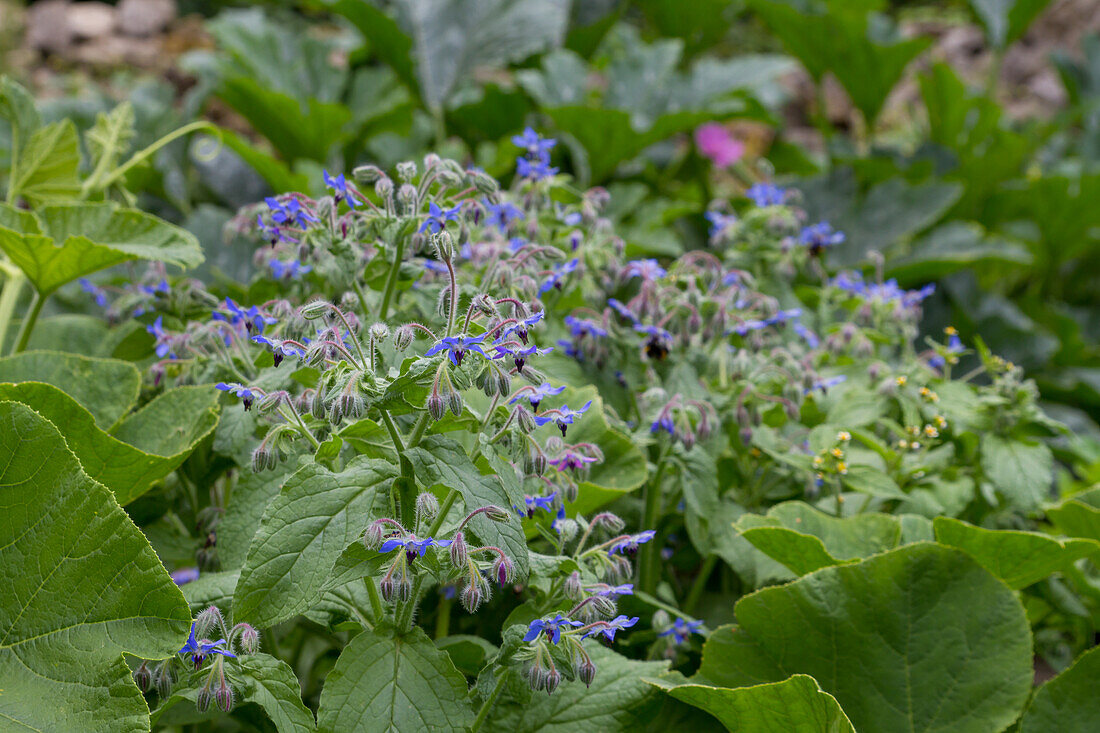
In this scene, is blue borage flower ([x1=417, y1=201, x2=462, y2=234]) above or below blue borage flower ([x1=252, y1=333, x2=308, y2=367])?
above

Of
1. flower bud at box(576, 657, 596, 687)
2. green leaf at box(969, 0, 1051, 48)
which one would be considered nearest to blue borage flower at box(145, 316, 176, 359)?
flower bud at box(576, 657, 596, 687)

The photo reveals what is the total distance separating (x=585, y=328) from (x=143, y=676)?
33.5 inches

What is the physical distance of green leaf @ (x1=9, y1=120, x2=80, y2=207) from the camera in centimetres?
184

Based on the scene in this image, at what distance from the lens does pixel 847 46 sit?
11.1ft

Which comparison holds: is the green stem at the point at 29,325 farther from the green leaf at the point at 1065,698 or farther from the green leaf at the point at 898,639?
the green leaf at the point at 1065,698

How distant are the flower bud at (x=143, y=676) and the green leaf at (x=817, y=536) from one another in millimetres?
851

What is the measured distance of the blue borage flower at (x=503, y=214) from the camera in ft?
5.63

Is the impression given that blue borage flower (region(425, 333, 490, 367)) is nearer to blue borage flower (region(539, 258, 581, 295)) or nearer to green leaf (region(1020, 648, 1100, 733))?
blue borage flower (region(539, 258, 581, 295))

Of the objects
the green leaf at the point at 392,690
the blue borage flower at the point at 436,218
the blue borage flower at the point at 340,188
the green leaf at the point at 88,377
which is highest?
the blue borage flower at the point at 340,188

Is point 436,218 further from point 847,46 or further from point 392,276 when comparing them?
point 847,46

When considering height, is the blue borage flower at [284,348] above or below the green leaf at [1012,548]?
above

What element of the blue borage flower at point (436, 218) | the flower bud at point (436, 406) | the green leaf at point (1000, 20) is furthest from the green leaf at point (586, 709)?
the green leaf at point (1000, 20)

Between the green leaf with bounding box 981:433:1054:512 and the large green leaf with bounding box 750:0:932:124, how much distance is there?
210 cm

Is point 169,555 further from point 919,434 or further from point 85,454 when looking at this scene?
point 919,434
